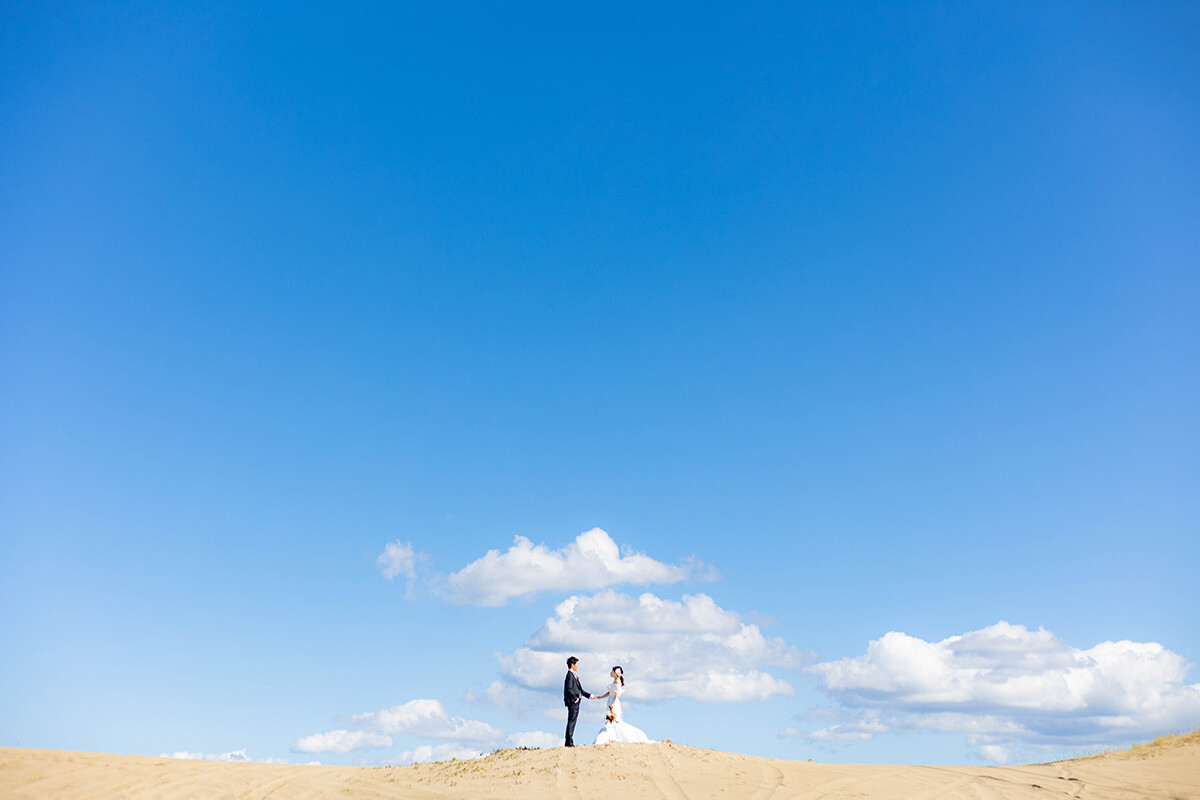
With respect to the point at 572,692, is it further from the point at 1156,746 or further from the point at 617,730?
the point at 1156,746

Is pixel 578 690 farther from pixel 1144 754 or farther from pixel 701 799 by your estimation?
pixel 1144 754

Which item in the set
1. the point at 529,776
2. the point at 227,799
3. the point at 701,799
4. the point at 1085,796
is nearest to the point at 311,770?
the point at 227,799

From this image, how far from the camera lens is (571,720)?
22172mm

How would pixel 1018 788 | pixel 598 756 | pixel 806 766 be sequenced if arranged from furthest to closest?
pixel 806 766 → pixel 598 756 → pixel 1018 788

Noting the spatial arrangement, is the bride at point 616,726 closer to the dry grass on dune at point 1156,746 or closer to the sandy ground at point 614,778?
the sandy ground at point 614,778

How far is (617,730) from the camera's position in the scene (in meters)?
22.5

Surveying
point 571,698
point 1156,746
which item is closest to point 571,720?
point 571,698

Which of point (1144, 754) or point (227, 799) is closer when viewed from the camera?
point (227, 799)

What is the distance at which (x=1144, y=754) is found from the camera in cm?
2289

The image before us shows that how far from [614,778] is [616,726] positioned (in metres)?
3.05

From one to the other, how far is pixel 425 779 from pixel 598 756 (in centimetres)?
495


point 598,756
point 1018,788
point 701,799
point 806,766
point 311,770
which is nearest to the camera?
point 701,799

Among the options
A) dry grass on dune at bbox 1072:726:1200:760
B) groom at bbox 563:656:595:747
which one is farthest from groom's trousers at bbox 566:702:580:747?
dry grass on dune at bbox 1072:726:1200:760

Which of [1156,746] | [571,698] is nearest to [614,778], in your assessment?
[571,698]
